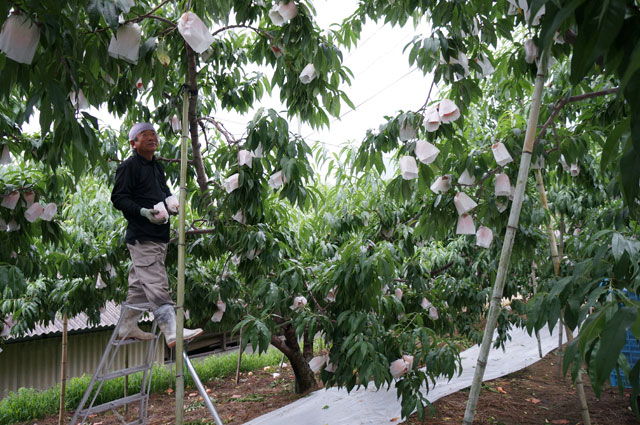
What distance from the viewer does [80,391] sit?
5.70m

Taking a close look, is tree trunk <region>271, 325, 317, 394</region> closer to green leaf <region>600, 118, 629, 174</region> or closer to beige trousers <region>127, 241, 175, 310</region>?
beige trousers <region>127, 241, 175, 310</region>

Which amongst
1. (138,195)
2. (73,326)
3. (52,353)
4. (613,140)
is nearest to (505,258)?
(613,140)

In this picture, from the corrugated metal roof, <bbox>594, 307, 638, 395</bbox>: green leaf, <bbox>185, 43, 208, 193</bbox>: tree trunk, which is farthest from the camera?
the corrugated metal roof

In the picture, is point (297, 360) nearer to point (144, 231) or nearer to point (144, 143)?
point (144, 231)

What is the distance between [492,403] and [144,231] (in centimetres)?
339

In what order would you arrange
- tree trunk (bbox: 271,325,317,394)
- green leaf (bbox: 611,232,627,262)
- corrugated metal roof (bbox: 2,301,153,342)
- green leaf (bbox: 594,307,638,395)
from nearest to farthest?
green leaf (bbox: 594,307,638,395), green leaf (bbox: 611,232,627,262), tree trunk (bbox: 271,325,317,394), corrugated metal roof (bbox: 2,301,153,342)

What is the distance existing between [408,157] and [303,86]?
624 mm

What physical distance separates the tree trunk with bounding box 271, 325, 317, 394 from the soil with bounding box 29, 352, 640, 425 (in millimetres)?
179

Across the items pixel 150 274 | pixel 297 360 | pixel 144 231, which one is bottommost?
pixel 297 360

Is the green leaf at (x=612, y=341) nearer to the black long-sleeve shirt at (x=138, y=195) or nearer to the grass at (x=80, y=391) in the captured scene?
the black long-sleeve shirt at (x=138, y=195)

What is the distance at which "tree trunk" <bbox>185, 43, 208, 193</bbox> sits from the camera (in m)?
2.29

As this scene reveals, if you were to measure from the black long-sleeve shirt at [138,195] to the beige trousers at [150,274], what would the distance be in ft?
0.13

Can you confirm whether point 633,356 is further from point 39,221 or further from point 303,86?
point 39,221

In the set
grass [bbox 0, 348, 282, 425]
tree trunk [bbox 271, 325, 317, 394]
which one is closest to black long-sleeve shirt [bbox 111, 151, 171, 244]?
tree trunk [bbox 271, 325, 317, 394]
